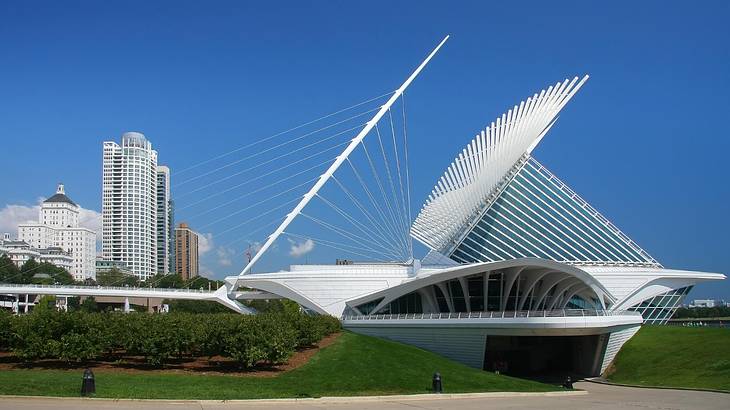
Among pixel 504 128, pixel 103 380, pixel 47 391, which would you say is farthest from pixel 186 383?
pixel 504 128

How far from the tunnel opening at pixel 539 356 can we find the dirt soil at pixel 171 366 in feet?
67.1

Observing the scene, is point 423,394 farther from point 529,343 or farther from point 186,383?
point 529,343

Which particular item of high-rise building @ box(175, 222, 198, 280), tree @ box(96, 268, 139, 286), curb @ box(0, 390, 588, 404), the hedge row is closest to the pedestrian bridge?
the hedge row

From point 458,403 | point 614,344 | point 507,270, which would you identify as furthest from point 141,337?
point 614,344

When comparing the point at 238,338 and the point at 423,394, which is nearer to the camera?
the point at 423,394

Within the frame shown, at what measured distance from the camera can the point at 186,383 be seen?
24.2 metres

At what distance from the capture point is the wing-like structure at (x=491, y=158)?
6556 cm

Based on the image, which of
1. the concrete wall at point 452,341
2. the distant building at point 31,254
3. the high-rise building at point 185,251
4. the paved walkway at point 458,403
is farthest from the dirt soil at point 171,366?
the high-rise building at point 185,251

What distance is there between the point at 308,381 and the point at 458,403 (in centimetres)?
616

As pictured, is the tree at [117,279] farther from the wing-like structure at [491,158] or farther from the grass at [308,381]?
the grass at [308,381]

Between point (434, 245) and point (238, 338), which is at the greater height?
point (434, 245)

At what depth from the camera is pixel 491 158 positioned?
67.8 metres

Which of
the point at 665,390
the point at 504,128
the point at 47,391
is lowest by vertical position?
the point at 665,390

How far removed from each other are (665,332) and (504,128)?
87.0 feet
